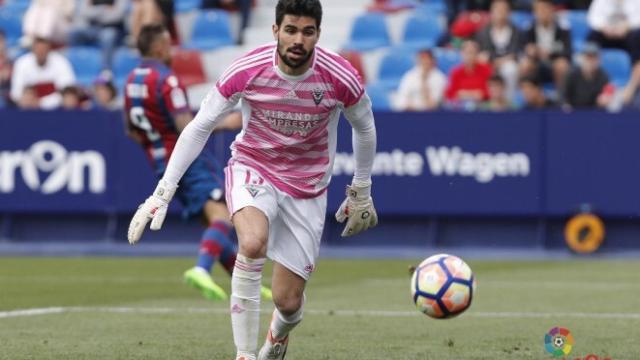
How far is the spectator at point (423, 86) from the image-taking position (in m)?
19.5

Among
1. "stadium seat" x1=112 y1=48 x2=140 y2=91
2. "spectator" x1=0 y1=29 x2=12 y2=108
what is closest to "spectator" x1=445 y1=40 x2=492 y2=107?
"stadium seat" x1=112 y1=48 x2=140 y2=91

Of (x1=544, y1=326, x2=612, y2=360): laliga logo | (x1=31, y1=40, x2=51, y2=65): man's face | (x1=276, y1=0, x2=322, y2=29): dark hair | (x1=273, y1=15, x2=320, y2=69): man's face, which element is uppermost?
(x1=276, y1=0, x2=322, y2=29): dark hair

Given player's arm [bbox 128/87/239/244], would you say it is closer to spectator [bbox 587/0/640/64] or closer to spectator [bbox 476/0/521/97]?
spectator [bbox 476/0/521/97]

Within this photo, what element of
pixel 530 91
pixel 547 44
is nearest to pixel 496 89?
pixel 530 91

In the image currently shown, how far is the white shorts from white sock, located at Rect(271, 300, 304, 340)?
0.72 feet

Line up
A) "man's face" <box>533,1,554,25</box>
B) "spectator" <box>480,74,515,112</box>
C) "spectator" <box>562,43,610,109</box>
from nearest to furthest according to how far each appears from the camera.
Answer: "spectator" <box>480,74,515,112</box>
"spectator" <box>562,43,610,109</box>
"man's face" <box>533,1,554,25</box>

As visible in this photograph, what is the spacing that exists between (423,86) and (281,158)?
1157 cm

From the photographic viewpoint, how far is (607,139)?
18.4 meters

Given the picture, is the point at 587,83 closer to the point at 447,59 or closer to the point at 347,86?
the point at 447,59

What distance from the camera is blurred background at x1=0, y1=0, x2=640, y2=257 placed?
18469 mm

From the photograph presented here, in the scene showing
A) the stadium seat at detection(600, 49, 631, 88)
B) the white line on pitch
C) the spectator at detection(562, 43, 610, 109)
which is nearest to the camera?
the white line on pitch

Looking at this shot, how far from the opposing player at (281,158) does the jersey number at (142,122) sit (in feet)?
14.0

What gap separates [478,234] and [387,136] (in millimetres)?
1791

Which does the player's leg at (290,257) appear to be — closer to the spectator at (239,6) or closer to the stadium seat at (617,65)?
the stadium seat at (617,65)
